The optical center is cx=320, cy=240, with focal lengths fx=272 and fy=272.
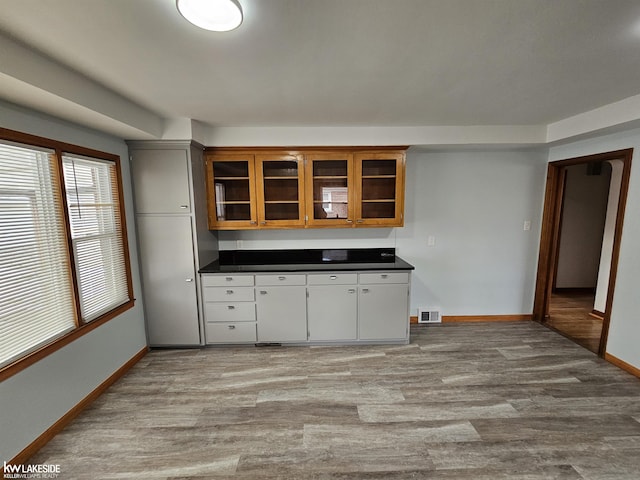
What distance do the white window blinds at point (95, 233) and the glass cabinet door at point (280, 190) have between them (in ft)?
4.38

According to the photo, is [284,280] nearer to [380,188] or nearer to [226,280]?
[226,280]

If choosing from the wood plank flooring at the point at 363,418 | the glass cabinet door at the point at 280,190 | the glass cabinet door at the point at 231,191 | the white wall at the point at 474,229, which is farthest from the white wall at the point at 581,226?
the glass cabinet door at the point at 231,191

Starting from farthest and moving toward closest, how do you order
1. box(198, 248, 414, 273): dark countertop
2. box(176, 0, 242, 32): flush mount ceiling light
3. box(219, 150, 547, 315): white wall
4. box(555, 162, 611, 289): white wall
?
box(555, 162, 611, 289): white wall → box(219, 150, 547, 315): white wall → box(198, 248, 414, 273): dark countertop → box(176, 0, 242, 32): flush mount ceiling light

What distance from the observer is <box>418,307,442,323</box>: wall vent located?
3.52 metres

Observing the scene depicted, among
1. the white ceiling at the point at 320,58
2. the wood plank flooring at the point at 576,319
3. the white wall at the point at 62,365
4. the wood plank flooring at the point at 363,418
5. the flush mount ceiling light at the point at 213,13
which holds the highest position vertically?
the white ceiling at the point at 320,58

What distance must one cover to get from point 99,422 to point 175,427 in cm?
58

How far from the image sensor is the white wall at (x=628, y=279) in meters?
2.43

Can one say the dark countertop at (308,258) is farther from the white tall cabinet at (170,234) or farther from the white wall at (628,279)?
the white wall at (628,279)

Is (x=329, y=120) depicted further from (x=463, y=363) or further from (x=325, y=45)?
(x=463, y=363)

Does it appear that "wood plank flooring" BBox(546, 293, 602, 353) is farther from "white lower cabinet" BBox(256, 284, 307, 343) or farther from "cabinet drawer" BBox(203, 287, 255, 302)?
"cabinet drawer" BBox(203, 287, 255, 302)

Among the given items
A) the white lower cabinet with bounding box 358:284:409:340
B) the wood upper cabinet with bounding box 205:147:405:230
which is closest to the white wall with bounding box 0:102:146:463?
the wood upper cabinet with bounding box 205:147:405:230

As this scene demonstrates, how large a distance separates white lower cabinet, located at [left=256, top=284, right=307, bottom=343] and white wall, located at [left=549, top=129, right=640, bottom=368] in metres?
3.00

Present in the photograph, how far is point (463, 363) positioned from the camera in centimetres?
263

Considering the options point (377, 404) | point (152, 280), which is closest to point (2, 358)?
point (152, 280)
